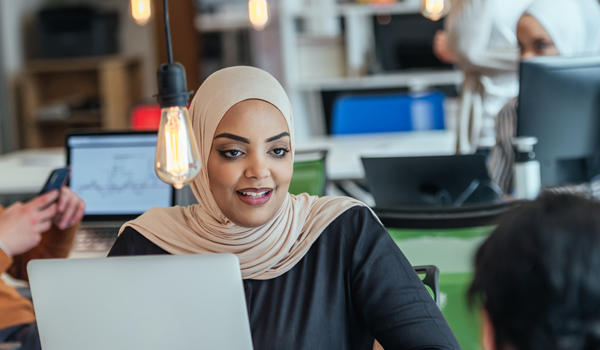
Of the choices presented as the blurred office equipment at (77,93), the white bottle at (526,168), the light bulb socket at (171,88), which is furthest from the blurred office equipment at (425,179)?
the blurred office equipment at (77,93)

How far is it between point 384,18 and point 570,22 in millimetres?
2752

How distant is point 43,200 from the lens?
1.54m

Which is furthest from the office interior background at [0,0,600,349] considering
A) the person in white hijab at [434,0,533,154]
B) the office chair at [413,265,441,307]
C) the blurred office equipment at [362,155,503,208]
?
the office chair at [413,265,441,307]

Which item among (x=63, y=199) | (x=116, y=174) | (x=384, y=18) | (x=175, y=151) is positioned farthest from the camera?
(x=384, y=18)

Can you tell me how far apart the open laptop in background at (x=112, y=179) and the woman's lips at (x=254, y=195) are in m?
0.85

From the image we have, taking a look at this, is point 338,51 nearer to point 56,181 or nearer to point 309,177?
point 309,177

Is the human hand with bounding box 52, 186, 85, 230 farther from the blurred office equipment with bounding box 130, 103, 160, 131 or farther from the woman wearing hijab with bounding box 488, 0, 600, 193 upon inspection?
the blurred office equipment with bounding box 130, 103, 160, 131

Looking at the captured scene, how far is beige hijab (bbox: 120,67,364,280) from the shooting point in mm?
1108

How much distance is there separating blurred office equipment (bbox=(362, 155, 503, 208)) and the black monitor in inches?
8.8

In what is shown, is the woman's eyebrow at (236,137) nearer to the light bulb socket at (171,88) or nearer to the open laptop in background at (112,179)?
the light bulb socket at (171,88)

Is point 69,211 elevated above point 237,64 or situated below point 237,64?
below

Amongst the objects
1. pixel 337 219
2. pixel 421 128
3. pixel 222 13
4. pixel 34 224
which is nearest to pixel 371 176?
pixel 337 219

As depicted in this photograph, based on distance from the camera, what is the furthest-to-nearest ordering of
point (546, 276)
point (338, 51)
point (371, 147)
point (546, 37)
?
1. point (338, 51)
2. point (371, 147)
3. point (546, 37)
4. point (546, 276)

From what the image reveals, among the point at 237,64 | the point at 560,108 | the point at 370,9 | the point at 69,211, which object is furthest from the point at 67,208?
the point at 237,64
